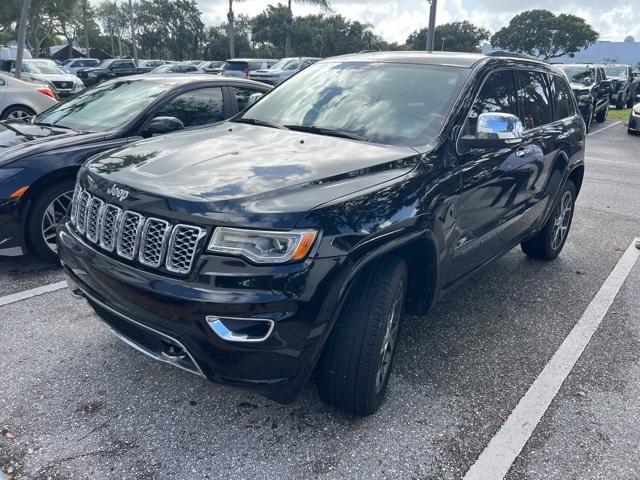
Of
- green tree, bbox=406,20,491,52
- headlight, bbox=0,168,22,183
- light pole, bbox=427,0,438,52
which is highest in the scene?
green tree, bbox=406,20,491,52

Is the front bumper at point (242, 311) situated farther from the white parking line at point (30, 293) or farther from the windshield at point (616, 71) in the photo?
the windshield at point (616, 71)

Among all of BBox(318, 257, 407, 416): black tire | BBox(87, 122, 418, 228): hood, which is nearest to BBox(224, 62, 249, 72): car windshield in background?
BBox(87, 122, 418, 228): hood

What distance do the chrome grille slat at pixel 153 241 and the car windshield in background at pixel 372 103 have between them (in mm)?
1338

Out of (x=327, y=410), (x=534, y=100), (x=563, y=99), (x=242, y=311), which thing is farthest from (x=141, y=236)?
(x=563, y=99)

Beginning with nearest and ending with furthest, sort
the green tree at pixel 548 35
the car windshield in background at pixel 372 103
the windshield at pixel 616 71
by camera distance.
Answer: the car windshield in background at pixel 372 103, the windshield at pixel 616 71, the green tree at pixel 548 35

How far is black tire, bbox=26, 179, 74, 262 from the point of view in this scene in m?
4.30

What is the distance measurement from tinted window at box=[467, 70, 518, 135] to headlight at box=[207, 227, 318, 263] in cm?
156

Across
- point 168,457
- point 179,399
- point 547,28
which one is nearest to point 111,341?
point 179,399

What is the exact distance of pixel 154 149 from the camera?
9.72 feet

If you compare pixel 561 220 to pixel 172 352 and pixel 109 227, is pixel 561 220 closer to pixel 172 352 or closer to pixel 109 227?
pixel 172 352

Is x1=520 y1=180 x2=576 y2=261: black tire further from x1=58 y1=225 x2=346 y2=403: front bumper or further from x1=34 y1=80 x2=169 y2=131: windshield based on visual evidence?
x1=34 y1=80 x2=169 y2=131: windshield

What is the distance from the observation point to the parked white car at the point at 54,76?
59.9ft

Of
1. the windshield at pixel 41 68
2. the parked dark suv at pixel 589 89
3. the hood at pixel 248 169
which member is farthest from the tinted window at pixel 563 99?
the windshield at pixel 41 68

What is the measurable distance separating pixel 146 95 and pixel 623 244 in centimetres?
518
